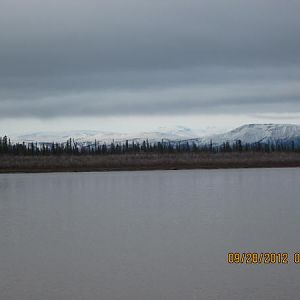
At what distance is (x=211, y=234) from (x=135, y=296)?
6.02 meters

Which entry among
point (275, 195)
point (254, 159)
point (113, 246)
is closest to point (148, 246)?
point (113, 246)

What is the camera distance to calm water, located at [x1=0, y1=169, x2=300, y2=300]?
412 inches

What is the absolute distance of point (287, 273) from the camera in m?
11.2
